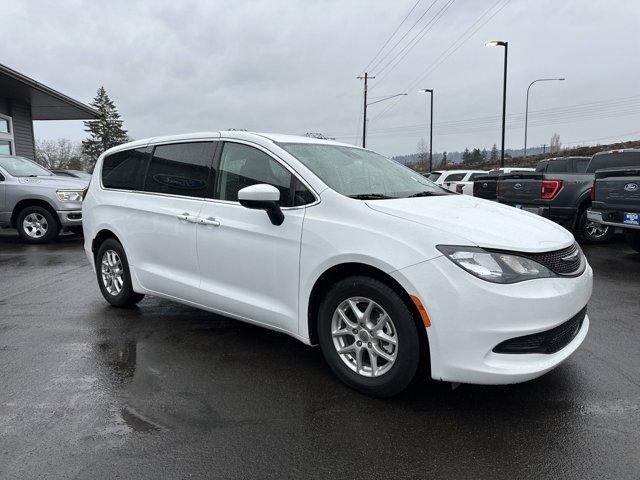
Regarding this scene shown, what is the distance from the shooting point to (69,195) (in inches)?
407

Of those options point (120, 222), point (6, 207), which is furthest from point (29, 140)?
point (120, 222)

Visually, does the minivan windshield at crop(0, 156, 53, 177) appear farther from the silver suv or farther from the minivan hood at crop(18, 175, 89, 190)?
the minivan hood at crop(18, 175, 89, 190)

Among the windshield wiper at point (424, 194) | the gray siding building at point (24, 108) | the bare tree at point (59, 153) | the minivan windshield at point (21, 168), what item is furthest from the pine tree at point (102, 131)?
the windshield wiper at point (424, 194)

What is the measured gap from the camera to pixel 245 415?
3074 mm

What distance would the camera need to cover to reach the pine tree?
230 ft

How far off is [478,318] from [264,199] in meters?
1.54

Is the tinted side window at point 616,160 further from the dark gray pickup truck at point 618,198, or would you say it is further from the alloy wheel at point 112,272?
the alloy wheel at point 112,272

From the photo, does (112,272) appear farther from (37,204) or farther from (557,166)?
(557,166)

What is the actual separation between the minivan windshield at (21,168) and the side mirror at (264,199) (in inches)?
355

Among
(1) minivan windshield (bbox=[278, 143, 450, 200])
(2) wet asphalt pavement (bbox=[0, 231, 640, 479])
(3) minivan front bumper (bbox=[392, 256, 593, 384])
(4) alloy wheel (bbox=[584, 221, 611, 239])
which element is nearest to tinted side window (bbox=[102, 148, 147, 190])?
(2) wet asphalt pavement (bbox=[0, 231, 640, 479])

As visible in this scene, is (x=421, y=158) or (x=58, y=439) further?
(x=421, y=158)

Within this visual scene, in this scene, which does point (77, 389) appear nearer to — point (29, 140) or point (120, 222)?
point (120, 222)

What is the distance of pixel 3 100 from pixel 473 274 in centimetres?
2081

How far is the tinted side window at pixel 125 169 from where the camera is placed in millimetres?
4977
